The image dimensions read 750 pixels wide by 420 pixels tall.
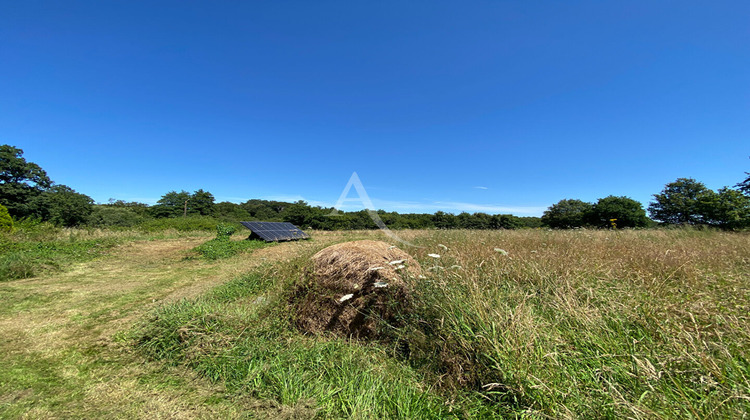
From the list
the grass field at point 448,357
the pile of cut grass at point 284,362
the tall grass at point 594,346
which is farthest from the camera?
the pile of cut grass at point 284,362

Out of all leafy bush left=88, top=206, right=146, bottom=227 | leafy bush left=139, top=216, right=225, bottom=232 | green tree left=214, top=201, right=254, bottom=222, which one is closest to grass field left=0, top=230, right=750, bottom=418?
leafy bush left=139, top=216, right=225, bottom=232

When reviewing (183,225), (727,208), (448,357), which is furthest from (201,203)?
(727,208)

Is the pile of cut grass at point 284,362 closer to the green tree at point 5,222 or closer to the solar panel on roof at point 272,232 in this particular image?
the solar panel on roof at point 272,232

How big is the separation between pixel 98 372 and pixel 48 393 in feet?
1.07

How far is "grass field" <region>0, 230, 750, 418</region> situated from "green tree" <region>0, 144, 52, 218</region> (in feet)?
137

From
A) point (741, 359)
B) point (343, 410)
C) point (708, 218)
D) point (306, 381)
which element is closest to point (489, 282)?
point (741, 359)

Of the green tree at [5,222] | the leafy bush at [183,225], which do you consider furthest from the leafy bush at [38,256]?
the leafy bush at [183,225]

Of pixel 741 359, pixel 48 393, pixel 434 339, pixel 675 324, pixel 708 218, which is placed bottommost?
pixel 48 393

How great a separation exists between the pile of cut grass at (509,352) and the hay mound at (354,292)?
217 millimetres

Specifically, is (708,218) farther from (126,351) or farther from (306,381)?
(126,351)

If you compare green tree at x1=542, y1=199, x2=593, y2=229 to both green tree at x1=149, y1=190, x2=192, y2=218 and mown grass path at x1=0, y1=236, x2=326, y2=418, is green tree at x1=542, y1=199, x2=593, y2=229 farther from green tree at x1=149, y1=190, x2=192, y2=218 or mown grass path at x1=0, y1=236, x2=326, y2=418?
green tree at x1=149, y1=190, x2=192, y2=218

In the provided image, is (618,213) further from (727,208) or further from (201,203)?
(201,203)

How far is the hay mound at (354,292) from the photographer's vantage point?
9.76 ft

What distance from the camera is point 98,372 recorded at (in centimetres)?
247
